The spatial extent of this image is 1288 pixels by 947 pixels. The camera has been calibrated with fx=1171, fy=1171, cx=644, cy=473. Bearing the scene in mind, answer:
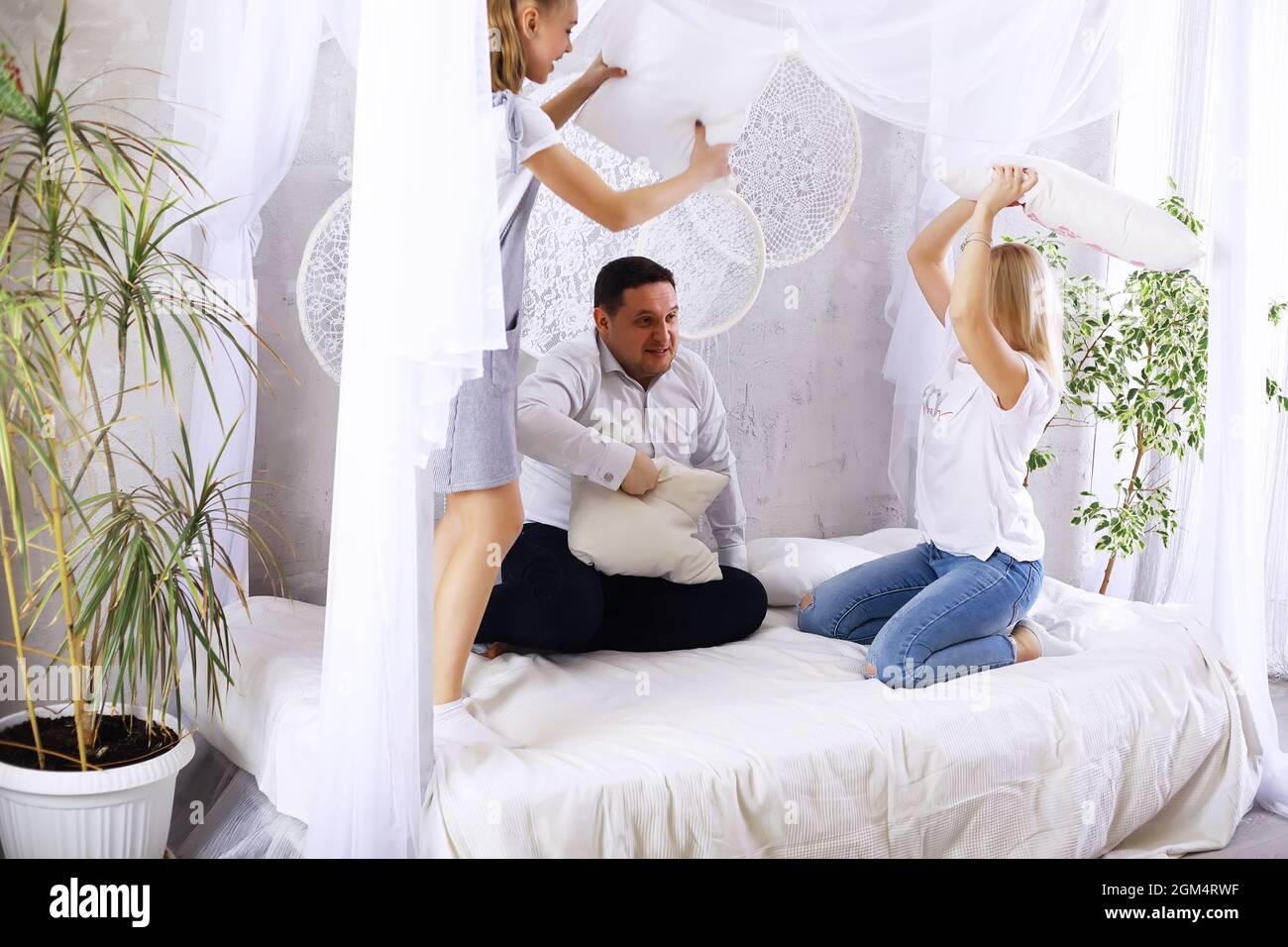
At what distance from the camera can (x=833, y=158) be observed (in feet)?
10.9

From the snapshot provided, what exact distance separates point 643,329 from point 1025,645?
1.13 meters

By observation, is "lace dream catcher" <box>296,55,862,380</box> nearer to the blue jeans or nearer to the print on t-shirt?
the print on t-shirt

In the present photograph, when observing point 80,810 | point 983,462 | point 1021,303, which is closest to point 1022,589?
point 983,462

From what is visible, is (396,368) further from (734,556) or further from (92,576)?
(734,556)

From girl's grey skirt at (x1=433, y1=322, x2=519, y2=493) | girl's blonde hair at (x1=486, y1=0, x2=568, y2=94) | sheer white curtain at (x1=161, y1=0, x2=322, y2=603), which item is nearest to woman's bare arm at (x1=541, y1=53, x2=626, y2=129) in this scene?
girl's blonde hair at (x1=486, y1=0, x2=568, y2=94)

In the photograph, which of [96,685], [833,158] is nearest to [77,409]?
[96,685]

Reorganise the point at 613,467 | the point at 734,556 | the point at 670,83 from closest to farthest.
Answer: the point at 670,83, the point at 613,467, the point at 734,556

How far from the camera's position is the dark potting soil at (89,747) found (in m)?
1.89

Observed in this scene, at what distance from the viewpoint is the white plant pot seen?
1.82m

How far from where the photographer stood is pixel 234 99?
2291 millimetres

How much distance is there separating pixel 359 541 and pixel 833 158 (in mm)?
2191

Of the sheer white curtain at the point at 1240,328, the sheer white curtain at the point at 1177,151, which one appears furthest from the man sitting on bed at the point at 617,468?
the sheer white curtain at the point at 1177,151

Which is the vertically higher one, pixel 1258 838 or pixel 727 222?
pixel 727 222
